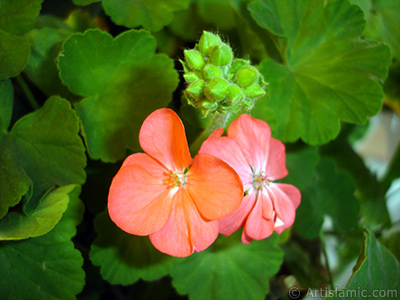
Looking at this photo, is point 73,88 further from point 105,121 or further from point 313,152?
point 313,152

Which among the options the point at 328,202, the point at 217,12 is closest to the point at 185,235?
the point at 217,12

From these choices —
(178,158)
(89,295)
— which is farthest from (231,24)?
(89,295)

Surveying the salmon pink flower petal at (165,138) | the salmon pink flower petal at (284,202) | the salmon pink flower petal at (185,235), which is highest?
the salmon pink flower petal at (165,138)

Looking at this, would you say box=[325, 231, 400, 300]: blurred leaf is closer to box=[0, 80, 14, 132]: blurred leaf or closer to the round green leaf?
the round green leaf

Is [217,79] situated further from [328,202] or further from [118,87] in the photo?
[328,202]

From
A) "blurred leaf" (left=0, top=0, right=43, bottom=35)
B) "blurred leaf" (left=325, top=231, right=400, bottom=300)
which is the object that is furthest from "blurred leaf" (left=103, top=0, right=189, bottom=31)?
"blurred leaf" (left=325, top=231, right=400, bottom=300)

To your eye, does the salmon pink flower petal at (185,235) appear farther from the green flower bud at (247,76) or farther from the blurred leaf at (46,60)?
the blurred leaf at (46,60)

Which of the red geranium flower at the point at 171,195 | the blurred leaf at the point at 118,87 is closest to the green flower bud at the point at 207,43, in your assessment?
the red geranium flower at the point at 171,195
